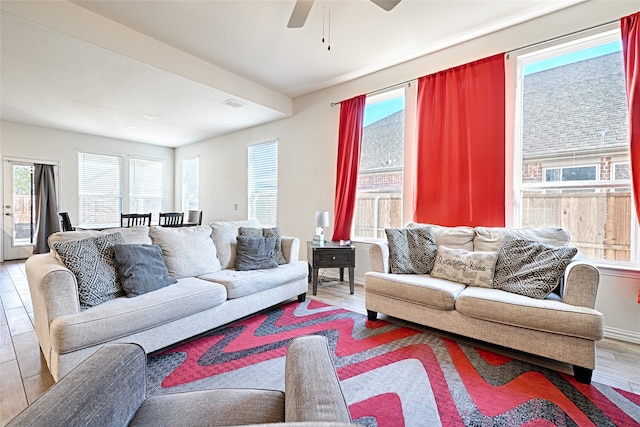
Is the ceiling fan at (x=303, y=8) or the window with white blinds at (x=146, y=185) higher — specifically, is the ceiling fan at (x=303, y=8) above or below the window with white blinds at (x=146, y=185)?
above

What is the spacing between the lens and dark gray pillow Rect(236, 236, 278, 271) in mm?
2957

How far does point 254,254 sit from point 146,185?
5553mm

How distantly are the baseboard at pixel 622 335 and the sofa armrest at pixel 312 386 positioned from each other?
9.52 feet

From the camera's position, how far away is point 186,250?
270 centimetres

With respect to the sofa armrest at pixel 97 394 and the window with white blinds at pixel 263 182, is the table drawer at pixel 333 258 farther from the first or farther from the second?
the sofa armrest at pixel 97 394

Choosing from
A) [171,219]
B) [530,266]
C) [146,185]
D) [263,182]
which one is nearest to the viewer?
[530,266]

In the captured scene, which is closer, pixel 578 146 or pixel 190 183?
pixel 578 146

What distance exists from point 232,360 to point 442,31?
373 cm

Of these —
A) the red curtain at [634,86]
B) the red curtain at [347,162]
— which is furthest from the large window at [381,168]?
the red curtain at [634,86]

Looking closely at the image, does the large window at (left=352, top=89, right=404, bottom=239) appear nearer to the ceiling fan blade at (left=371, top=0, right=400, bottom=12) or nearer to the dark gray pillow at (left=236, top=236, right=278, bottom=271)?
the dark gray pillow at (left=236, top=236, right=278, bottom=271)

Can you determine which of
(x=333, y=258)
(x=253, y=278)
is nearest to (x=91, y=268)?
(x=253, y=278)

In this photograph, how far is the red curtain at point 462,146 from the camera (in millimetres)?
2961

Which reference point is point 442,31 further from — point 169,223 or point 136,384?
point 169,223

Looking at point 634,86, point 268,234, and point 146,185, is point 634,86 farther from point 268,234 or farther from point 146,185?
point 146,185
